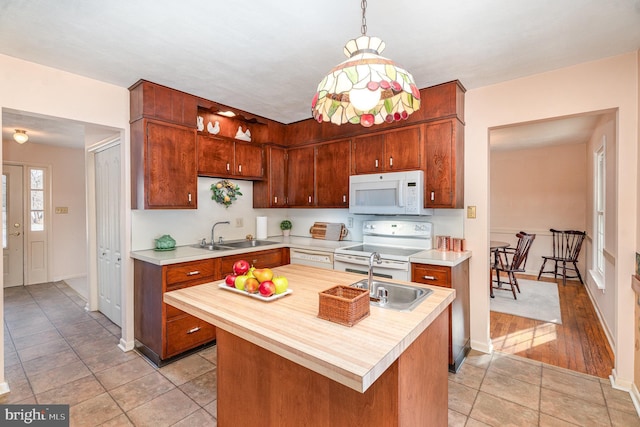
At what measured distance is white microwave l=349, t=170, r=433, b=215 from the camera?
2.95 meters

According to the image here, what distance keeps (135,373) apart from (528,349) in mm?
3600

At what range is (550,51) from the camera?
224cm

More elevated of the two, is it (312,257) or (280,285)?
(280,285)

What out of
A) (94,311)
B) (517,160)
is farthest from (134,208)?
(517,160)

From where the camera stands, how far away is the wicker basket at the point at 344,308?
124 cm

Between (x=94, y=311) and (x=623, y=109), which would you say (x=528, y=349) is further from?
(x=94, y=311)

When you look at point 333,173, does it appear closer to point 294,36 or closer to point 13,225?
point 294,36

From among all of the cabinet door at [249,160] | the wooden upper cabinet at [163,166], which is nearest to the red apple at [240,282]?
the wooden upper cabinet at [163,166]

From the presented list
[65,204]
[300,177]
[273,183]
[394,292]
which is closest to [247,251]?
[273,183]

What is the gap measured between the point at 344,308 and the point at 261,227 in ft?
10.00

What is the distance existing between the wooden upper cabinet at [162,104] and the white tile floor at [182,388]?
7.41 ft

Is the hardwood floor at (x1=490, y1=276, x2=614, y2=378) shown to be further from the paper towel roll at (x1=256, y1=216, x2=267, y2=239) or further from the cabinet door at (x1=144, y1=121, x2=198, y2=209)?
the cabinet door at (x1=144, y1=121, x2=198, y2=209)

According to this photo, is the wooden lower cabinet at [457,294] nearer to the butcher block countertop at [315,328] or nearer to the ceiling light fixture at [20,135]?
the butcher block countertop at [315,328]

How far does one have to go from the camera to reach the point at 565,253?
5.68m
